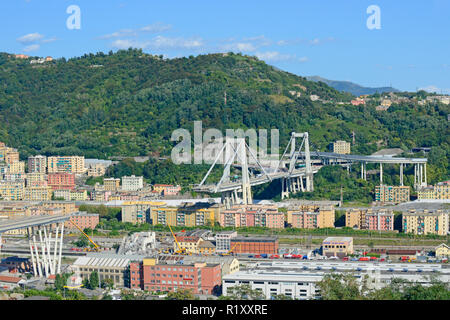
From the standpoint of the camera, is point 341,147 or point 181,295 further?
point 341,147

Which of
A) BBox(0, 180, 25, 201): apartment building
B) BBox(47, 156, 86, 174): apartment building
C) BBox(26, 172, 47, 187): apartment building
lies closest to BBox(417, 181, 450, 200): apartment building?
BBox(26, 172, 47, 187): apartment building

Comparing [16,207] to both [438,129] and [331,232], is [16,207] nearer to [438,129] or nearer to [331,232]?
[331,232]

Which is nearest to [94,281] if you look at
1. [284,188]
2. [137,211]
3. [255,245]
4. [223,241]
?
[223,241]

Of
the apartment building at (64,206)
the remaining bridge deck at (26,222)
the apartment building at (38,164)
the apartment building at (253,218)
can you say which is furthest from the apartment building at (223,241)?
the apartment building at (38,164)

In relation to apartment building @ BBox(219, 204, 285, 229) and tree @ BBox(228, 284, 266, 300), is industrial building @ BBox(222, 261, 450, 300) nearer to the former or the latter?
tree @ BBox(228, 284, 266, 300)

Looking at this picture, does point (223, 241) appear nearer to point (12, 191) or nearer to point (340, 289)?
point (340, 289)

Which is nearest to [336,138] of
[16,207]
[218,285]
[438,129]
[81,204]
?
[438,129]

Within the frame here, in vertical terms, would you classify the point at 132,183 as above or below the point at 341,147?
below
